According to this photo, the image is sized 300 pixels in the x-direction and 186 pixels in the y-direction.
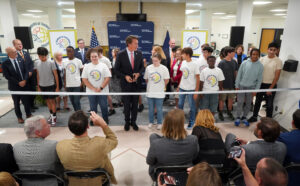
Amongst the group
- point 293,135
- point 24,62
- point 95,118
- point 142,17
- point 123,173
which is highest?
point 142,17

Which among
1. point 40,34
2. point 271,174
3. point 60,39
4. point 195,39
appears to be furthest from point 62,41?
point 40,34

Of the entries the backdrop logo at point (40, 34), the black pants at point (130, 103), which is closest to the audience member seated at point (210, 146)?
the black pants at point (130, 103)

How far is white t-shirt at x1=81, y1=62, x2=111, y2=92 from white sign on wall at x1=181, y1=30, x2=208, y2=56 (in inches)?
139

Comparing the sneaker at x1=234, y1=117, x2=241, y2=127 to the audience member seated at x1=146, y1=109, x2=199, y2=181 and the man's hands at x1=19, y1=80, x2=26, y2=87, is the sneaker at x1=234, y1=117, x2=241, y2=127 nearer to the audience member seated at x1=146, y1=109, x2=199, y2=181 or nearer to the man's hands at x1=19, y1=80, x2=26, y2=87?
the audience member seated at x1=146, y1=109, x2=199, y2=181

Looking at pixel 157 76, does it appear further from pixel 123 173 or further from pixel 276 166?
pixel 276 166

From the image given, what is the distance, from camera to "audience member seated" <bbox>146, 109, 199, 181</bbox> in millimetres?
1782

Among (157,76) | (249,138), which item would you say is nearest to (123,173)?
(157,76)

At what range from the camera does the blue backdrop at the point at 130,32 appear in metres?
7.24

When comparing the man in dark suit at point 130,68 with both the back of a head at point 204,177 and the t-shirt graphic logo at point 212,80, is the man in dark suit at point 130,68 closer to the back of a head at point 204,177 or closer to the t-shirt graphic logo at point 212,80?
the t-shirt graphic logo at point 212,80

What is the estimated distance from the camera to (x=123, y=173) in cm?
275

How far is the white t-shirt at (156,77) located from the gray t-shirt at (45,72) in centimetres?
195

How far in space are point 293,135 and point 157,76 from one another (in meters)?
2.21

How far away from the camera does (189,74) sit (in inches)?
147

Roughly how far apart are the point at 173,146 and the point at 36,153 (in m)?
1.14
